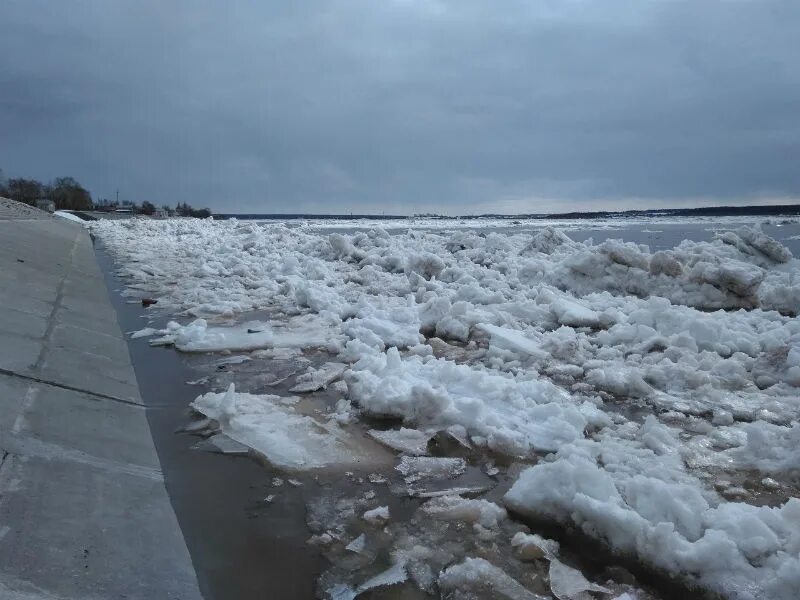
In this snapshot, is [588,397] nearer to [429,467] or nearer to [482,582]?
[429,467]

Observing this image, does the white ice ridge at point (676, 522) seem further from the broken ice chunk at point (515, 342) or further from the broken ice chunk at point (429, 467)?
the broken ice chunk at point (515, 342)

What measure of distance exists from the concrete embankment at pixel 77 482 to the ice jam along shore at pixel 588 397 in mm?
675

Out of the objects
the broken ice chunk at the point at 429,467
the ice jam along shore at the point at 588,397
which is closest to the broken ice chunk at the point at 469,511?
the ice jam along shore at the point at 588,397

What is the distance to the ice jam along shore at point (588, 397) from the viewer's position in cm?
227

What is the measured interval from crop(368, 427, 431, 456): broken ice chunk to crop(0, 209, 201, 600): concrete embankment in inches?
53.1

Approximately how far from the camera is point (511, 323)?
6.75 meters

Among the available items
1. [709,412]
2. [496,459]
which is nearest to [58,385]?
[496,459]

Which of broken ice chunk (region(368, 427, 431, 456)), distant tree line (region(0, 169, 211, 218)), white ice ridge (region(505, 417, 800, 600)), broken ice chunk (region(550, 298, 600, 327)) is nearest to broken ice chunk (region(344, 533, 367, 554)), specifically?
white ice ridge (region(505, 417, 800, 600))

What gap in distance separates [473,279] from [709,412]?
6516mm

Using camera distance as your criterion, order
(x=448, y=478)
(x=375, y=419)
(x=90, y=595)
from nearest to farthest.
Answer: (x=90, y=595) → (x=448, y=478) → (x=375, y=419)

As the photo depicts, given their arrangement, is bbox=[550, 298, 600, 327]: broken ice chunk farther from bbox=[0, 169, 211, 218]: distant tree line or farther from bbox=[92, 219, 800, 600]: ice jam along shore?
bbox=[0, 169, 211, 218]: distant tree line

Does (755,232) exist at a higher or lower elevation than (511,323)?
higher

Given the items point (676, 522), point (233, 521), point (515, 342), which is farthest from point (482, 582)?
point (515, 342)

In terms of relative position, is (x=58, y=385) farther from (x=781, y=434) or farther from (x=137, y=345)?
(x=781, y=434)
